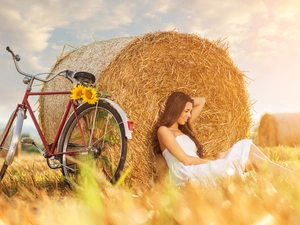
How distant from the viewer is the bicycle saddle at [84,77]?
3.59 metres

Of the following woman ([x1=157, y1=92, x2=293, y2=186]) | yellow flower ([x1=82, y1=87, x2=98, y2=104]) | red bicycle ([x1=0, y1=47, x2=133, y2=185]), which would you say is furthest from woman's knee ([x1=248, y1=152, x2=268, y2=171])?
yellow flower ([x1=82, y1=87, x2=98, y2=104])

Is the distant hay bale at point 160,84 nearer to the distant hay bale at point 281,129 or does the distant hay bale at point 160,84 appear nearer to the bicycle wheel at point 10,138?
the bicycle wheel at point 10,138

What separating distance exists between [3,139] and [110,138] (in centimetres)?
101

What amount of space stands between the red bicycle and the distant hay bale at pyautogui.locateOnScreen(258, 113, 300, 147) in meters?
5.16

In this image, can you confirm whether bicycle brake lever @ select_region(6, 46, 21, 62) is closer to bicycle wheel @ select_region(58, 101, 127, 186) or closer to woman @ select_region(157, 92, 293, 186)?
bicycle wheel @ select_region(58, 101, 127, 186)

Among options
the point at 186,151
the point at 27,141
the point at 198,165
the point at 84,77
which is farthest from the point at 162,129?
the point at 27,141

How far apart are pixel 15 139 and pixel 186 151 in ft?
5.04

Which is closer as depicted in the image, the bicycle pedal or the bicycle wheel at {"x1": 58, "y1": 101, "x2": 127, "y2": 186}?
the bicycle wheel at {"x1": 58, "y1": 101, "x2": 127, "y2": 186}

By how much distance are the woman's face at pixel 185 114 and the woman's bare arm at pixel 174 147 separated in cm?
26

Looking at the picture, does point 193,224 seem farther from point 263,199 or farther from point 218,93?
point 218,93

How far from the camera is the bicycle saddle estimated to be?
141 inches

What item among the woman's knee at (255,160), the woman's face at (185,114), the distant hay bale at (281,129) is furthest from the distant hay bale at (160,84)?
the distant hay bale at (281,129)

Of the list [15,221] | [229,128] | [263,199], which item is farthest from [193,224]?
[229,128]

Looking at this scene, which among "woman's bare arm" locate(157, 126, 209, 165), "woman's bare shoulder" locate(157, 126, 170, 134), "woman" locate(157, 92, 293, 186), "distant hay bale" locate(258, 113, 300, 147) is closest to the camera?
"woman" locate(157, 92, 293, 186)
